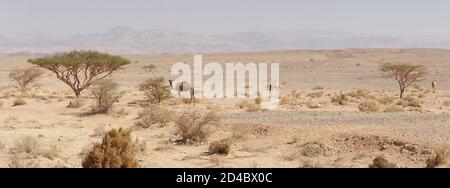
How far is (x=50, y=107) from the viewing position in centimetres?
2773

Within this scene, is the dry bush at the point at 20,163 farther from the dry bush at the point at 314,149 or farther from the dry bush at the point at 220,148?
the dry bush at the point at 314,149

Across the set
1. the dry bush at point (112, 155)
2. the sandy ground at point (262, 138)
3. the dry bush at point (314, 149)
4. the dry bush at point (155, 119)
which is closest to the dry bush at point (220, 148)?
the sandy ground at point (262, 138)

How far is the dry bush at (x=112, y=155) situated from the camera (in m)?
11.7

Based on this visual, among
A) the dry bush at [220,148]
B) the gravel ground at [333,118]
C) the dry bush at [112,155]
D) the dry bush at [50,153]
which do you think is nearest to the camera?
the dry bush at [112,155]

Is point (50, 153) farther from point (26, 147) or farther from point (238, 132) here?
point (238, 132)

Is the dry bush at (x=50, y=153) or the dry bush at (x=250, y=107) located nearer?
the dry bush at (x=50, y=153)

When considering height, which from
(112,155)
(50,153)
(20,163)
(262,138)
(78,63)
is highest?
(78,63)

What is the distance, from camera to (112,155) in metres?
11.9

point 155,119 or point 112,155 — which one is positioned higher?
point 112,155

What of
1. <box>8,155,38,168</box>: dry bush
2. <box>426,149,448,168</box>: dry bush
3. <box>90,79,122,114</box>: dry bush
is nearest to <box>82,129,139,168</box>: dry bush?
<box>8,155,38,168</box>: dry bush

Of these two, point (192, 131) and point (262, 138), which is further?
point (192, 131)

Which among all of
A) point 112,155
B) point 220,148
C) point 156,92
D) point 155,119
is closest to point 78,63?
point 156,92
